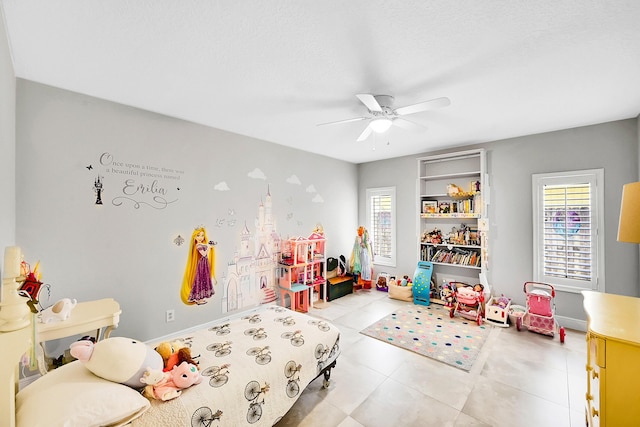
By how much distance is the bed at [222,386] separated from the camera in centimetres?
114

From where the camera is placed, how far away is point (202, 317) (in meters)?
3.28

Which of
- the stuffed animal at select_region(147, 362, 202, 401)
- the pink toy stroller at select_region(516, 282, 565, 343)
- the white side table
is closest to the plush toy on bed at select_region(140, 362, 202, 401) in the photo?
the stuffed animal at select_region(147, 362, 202, 401)

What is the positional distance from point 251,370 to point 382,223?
405 centimetres

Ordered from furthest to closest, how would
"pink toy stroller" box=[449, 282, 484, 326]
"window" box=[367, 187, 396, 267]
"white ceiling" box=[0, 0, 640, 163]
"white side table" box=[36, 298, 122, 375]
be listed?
"window" box=[367, 187, 396, 267] < "pink toy stroller" box=[449, 282, 484, 326] < "white side table" box=[36, 298, 122, 375] < "white ceiling" box=[0, 0, 640, 163]

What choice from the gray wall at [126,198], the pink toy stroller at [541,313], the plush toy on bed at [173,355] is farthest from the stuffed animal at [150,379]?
the pink toy stroller at [541,313]

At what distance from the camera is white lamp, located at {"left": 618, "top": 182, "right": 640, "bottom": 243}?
5.19 feet

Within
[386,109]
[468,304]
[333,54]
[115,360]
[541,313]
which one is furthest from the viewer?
[468,304]

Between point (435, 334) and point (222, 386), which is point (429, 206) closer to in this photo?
point (435, 334)

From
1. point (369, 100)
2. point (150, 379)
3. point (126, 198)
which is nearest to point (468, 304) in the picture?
point (369, 100)

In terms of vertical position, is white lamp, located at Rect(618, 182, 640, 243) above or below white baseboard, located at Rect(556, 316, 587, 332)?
→ above

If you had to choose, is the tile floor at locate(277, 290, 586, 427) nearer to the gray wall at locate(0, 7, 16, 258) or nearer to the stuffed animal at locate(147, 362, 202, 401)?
the stuffed animal at locate(147, 362, 202, 401)

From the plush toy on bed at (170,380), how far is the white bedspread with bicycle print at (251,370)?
0.11ft

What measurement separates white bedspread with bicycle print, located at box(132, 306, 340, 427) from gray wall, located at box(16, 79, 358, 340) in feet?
3.62

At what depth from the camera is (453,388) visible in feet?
7.46
